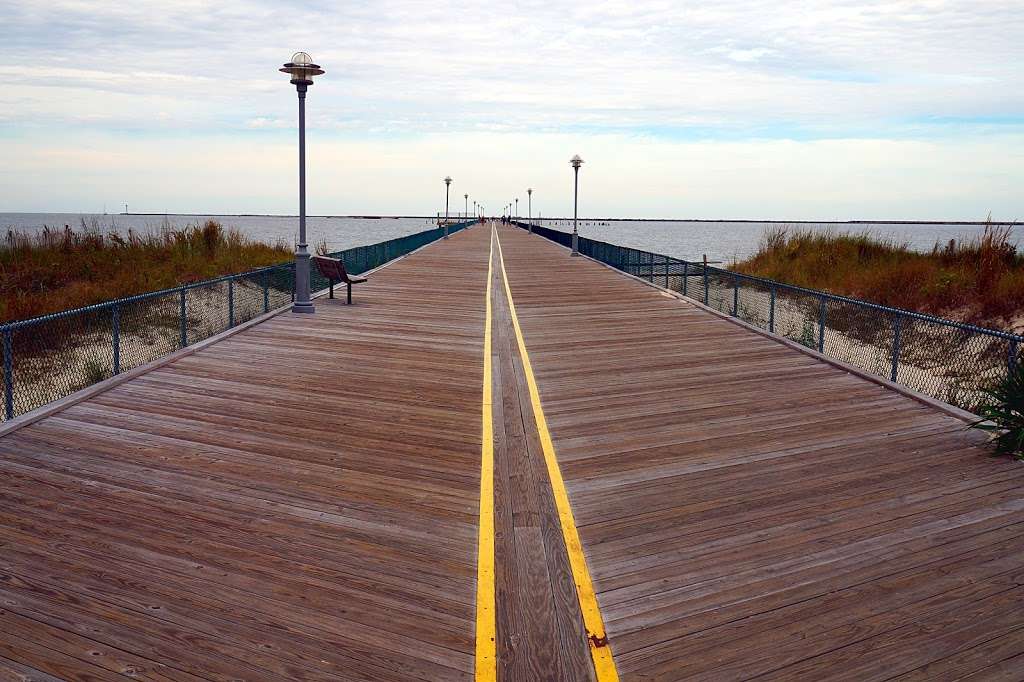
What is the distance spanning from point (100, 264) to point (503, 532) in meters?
25.3

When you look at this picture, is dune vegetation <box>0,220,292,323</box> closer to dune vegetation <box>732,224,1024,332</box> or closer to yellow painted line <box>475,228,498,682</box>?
yellow painted line <box>475,228,498,682</box>

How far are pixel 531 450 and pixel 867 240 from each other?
101ft

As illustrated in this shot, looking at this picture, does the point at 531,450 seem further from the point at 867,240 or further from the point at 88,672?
the point at 867,240

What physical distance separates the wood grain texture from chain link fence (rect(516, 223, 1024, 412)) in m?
1.72

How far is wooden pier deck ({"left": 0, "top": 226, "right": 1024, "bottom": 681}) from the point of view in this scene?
377 cm

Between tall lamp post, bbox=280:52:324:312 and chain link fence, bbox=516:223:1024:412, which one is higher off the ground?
tall lamp post, bbox=280:52:324:312

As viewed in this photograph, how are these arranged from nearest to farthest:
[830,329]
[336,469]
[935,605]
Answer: [935,605], [336,469], [830,329]

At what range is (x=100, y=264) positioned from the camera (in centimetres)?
2588

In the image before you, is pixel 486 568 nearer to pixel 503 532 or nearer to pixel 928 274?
pixel 503 532

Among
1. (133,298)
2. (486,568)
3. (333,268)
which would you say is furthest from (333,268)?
(486,568)

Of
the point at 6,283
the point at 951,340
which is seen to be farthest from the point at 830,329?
the point at 6,283

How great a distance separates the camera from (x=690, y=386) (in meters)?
9.35

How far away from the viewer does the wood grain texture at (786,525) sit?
12.6 ft

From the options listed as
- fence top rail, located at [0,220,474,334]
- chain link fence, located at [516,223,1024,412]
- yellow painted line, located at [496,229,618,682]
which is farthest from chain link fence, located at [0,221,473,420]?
chain link fence, located at [516,223,1024,412]
